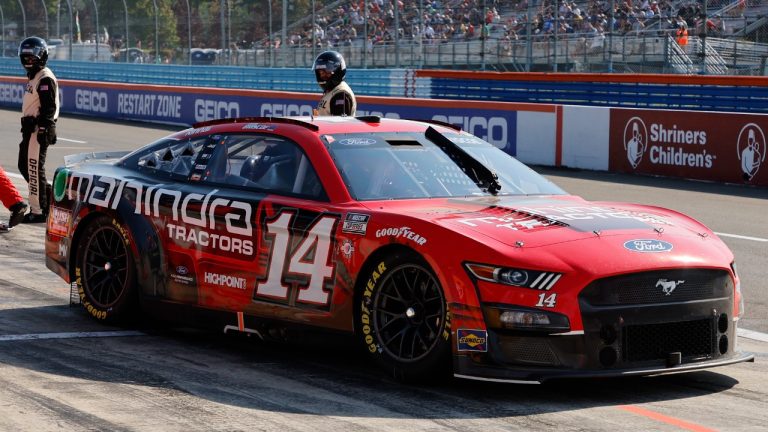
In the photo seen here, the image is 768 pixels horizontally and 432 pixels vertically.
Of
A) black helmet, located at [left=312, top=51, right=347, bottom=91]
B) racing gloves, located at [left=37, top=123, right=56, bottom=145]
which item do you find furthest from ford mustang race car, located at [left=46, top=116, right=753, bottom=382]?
racing gloves, located at [left=37, top=123, right=56, bottom=145]

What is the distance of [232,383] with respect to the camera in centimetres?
654

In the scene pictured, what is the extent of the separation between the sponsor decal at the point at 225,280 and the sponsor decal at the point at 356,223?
2.77ft

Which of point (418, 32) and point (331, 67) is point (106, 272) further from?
point (418, 32)

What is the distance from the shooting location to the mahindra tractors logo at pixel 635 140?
20375 mm

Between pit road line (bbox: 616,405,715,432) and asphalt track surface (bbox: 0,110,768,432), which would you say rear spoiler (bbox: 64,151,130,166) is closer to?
asphalt track surface (bbox: 0,110,768,432)

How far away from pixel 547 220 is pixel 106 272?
3.08 metres

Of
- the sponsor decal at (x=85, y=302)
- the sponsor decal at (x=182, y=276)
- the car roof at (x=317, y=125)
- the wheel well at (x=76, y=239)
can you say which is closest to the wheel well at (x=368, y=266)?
the car roof at (x=317, y=125)

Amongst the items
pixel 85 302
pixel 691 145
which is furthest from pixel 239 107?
pixel 85 302

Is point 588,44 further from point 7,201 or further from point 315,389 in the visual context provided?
point 315,389

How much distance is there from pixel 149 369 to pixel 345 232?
49.6 inches

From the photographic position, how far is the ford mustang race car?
607 cm

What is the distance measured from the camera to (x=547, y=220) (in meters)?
6.56

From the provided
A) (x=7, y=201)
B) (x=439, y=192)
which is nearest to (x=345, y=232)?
(x=439, y=192)

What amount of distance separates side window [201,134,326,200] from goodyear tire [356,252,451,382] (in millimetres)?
761
